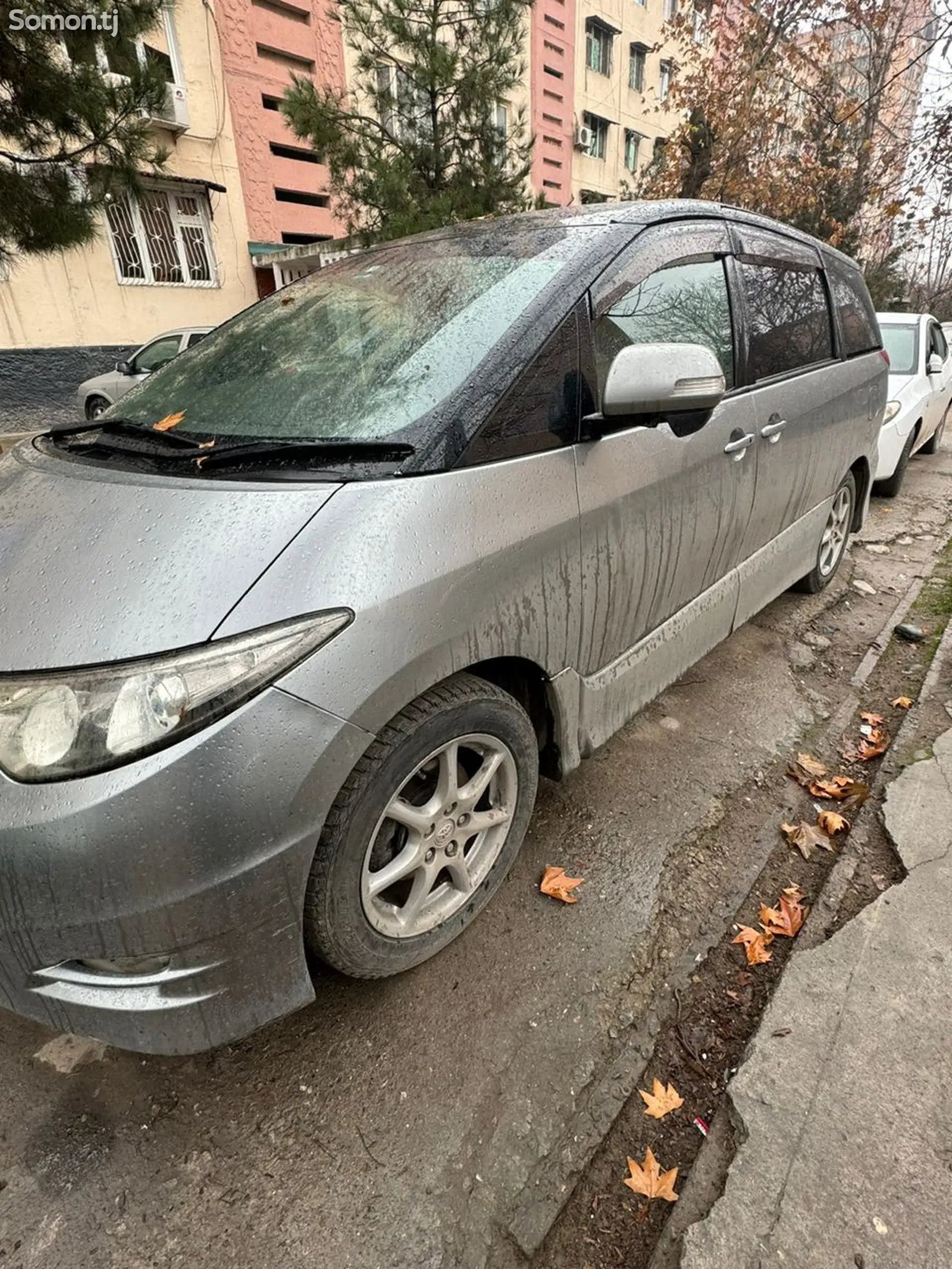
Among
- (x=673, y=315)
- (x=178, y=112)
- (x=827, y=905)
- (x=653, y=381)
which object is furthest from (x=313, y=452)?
(x=178, y=112)

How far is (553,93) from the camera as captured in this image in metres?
21.6

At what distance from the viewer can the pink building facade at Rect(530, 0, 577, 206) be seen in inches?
816

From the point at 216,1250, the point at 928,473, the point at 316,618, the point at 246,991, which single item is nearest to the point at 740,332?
the point at 316,618

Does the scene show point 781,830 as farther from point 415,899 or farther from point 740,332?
point 740,332

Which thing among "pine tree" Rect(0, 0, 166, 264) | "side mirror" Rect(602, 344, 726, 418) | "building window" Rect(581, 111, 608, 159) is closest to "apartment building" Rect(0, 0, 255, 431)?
"pine tree" Rect(0, 0, 166, 264)

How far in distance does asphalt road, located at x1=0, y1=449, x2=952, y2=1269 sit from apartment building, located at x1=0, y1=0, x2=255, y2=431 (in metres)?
12.9

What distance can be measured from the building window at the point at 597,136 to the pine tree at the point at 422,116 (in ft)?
63.1

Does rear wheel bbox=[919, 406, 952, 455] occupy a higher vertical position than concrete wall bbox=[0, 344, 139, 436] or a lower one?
lower

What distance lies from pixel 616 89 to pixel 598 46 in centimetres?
140

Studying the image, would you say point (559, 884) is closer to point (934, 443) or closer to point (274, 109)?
point (934, 443)

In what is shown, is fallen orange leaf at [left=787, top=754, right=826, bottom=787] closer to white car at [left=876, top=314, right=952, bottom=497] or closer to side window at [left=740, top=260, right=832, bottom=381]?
side window at [left=740, top=260, right=832, bottom=381]

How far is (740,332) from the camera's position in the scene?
253 cm

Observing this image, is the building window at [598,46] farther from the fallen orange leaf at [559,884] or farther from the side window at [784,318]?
the fallen orange leaf at [559,884]

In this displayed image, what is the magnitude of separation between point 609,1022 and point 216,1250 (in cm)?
95
